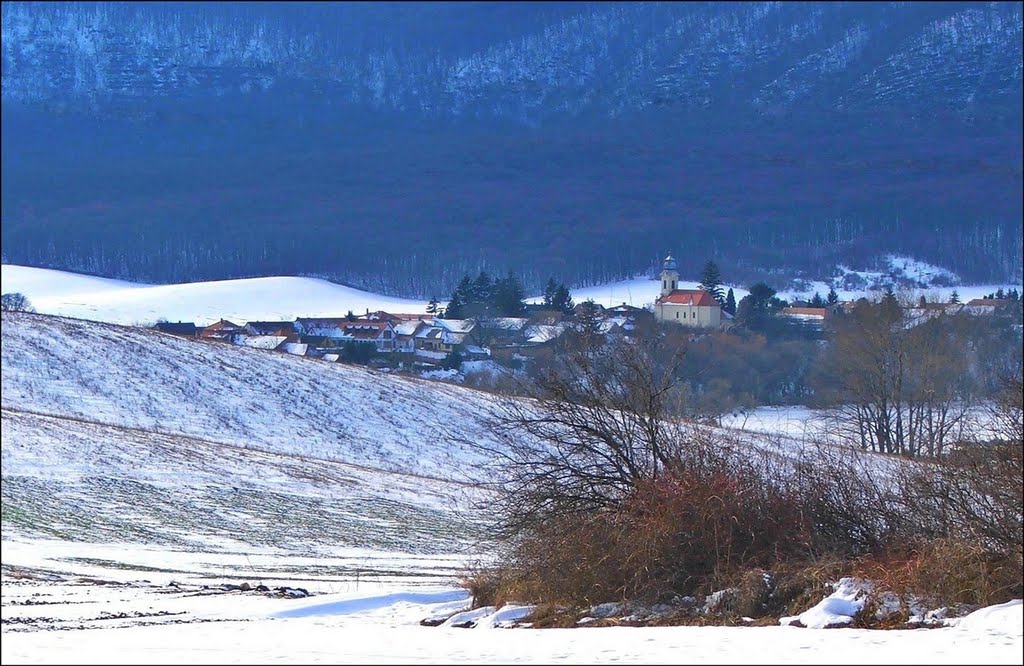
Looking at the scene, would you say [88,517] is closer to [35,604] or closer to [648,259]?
[35,604]

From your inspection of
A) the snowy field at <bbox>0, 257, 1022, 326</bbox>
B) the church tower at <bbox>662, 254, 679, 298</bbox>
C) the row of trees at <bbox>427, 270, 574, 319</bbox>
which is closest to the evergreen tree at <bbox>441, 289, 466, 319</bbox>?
the row of trees at <bbox>427, 270, 574, 319</bbox>

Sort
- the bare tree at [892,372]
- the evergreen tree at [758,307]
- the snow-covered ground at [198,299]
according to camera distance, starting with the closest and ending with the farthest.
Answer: the snow-covered ground at [198,299]
the bare tree at [892,372]
the evergreen tree at [758,307]

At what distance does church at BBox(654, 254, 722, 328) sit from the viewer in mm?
34625

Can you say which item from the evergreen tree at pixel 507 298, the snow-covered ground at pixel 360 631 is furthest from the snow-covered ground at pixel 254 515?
the evergreen tree at pixel 507 298

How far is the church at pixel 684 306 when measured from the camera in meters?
34.6

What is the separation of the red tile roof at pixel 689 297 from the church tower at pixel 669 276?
420mm

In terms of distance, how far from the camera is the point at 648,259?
5112 centimetres

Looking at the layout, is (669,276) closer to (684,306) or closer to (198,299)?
(684,306)

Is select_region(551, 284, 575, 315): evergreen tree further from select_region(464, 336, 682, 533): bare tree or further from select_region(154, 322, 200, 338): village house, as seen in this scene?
select_region(464, 336, 682, 533): bare tree

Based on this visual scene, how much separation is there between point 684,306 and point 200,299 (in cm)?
1530

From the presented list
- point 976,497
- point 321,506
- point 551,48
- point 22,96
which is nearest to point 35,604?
point 976,497

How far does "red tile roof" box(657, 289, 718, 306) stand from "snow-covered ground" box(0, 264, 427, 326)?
9.43 metres

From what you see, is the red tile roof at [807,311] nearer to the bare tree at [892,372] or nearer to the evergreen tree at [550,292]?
the bare tree at [892,372]

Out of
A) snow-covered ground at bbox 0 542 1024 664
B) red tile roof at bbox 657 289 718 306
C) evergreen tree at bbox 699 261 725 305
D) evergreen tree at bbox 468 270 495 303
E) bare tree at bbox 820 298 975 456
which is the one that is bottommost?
snow-covered ground at bbox 0 542 1024 664
